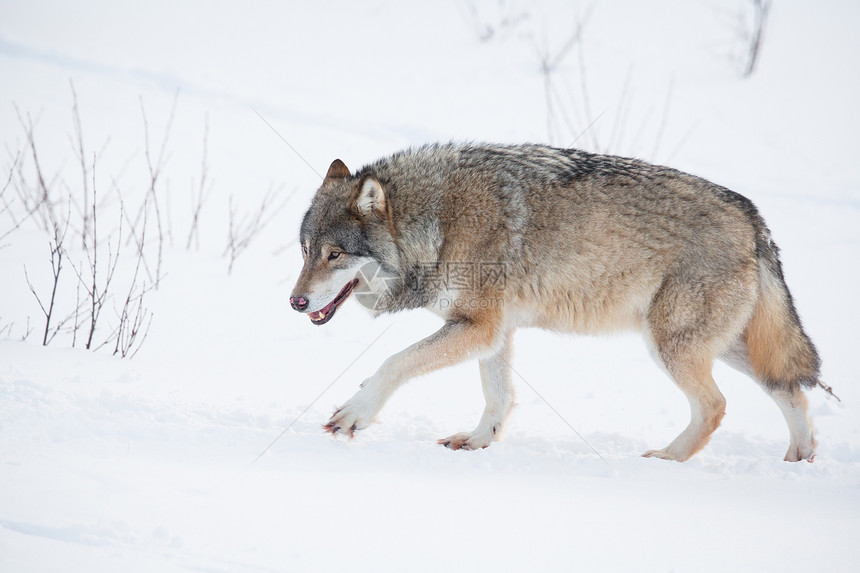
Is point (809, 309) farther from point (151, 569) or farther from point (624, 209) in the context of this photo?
point (151, 569)

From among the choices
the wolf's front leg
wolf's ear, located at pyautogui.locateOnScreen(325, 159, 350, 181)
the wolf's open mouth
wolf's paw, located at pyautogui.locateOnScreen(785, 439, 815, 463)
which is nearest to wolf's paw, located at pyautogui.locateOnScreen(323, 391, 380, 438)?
the wolf's front leg

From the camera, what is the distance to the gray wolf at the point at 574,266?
425 cm

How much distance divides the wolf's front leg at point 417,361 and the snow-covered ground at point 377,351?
17 centimetres

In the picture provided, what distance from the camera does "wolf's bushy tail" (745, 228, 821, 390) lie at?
4410 millimetres

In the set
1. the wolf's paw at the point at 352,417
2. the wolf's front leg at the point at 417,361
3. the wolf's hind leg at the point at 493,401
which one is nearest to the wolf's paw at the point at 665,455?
the wolf's hind leg at the point at 493,401

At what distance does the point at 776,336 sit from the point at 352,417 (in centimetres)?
268

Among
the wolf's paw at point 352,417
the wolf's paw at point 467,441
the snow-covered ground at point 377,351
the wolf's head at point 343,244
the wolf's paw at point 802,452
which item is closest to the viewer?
the snow-covered ground at point 377,351

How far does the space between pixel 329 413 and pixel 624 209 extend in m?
2.34

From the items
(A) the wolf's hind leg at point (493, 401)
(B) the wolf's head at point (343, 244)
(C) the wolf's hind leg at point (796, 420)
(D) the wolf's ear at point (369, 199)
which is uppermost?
(D) the wolf's ear at point (369, 199)

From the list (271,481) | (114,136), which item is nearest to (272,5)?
(114,136)

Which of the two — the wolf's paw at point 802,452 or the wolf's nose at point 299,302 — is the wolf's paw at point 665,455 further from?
the wolf's nose at point 299,302

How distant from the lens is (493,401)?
4676 mm

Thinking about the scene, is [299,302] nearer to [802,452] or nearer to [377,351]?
[377,351]

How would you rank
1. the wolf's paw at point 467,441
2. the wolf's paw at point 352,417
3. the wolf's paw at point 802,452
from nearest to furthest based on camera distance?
1. the wolf's paw at point 352,417
2. the wolf's paw at point 802,452
3. the wolf's paw at point 467,441
